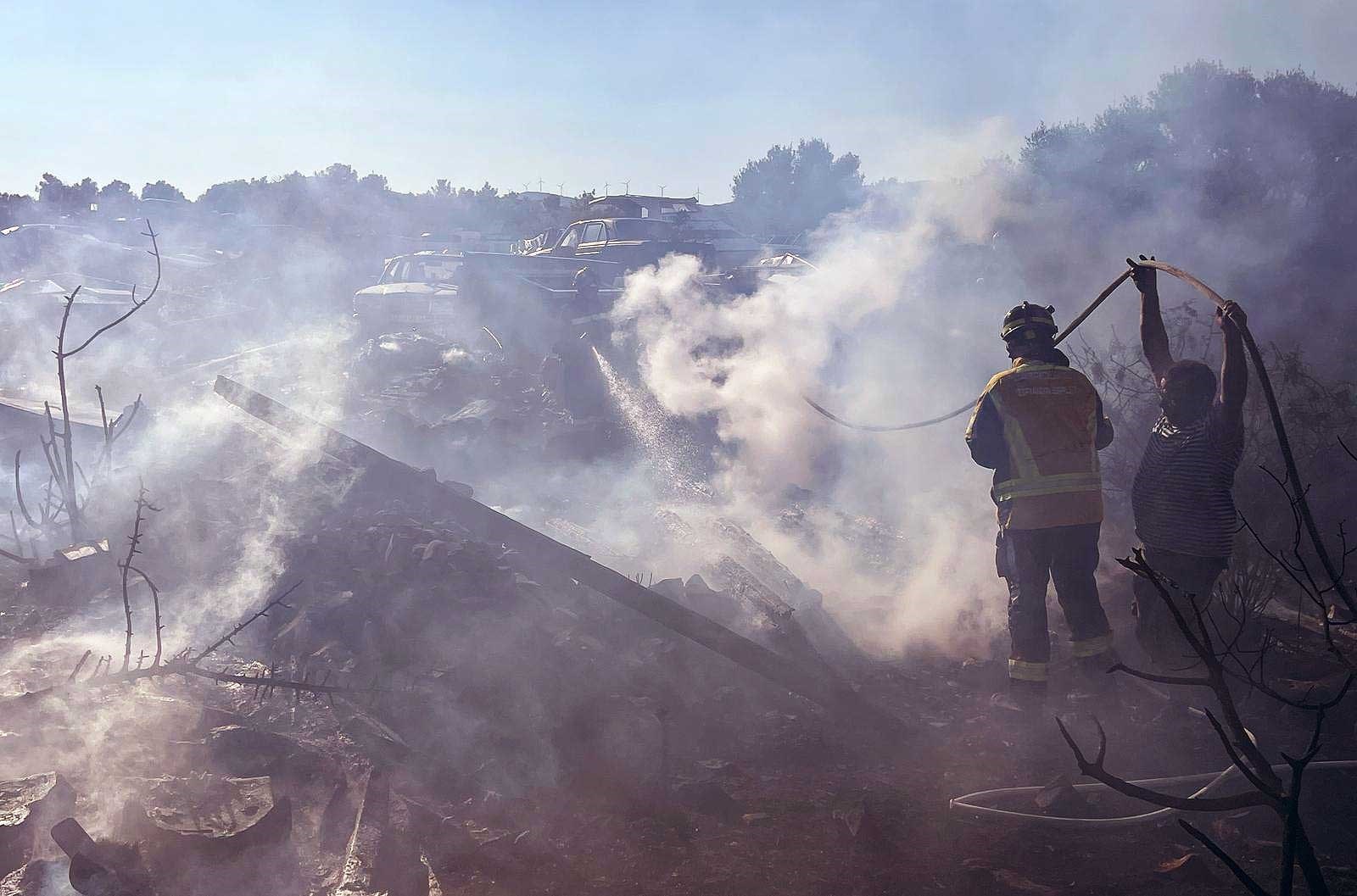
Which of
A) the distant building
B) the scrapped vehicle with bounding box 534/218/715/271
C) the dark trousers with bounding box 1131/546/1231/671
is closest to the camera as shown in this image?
the dark trousers with bounding box 1131/546/1231/671

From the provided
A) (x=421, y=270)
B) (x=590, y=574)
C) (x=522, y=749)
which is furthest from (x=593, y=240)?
(x=522, y=749)

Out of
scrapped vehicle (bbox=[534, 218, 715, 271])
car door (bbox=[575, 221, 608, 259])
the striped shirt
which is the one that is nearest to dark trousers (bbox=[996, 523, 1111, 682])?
the striped shirt

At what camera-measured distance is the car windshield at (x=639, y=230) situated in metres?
16.3

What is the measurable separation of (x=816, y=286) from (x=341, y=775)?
8451mm

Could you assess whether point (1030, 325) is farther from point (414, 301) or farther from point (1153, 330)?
point (414, 301)

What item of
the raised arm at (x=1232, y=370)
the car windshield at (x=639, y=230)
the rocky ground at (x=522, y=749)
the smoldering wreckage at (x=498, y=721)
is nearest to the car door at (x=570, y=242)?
the car windshield at (x=639, y=230)

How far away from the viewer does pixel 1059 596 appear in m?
4.49

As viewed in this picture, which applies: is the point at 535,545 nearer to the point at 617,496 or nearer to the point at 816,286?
the point at 617,496

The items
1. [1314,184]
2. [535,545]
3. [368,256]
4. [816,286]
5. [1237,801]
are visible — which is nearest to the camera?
[1237,801]

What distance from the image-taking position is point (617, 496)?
30.2 feet

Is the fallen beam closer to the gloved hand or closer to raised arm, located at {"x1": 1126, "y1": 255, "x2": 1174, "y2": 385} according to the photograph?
raised arm, located at {"x1": 1126, "y1": 255, "x2": 1174, "y2": 385}

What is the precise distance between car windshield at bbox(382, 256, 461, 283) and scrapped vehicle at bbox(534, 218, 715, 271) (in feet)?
5.52

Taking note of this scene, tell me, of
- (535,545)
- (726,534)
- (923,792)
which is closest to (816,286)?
A: (726,534)

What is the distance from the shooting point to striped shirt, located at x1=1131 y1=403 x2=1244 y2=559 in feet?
13.6
